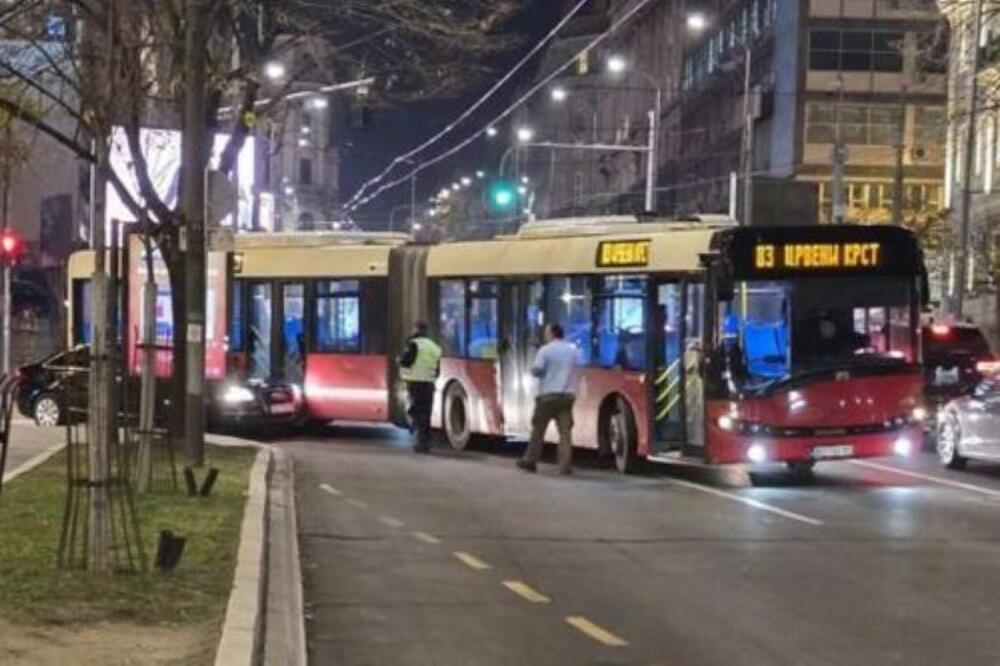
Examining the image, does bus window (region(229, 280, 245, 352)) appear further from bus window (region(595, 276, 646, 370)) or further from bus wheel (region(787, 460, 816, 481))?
bus wheel (region(787, 460, 816, 481))

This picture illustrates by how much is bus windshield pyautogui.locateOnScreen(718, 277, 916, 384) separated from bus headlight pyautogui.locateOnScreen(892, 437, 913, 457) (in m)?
0.93

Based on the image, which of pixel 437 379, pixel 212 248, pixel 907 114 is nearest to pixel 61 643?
pixel 212 248

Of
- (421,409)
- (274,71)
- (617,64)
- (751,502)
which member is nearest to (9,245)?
(274,71)

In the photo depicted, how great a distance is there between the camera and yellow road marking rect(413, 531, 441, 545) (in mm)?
12508

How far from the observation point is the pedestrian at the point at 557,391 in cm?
1839

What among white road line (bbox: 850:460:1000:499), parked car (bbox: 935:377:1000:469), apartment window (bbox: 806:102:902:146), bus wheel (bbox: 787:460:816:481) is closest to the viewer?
white road line (bbox: 850:460:1000:499)

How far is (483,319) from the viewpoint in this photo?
2200 cm

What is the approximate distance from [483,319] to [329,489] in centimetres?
616

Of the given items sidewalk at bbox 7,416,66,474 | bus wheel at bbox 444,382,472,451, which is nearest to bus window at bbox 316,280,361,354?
bus wheel at bbox 444,382,472,451

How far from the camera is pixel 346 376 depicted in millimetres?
24312

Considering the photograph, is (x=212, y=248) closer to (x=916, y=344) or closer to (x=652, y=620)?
(x=916, y=344)

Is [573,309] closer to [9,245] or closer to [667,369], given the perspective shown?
[667,369]

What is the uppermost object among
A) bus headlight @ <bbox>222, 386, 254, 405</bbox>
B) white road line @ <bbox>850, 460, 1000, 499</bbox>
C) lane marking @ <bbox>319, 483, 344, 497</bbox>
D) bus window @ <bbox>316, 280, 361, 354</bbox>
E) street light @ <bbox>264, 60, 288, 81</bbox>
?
street light @ <bbox>264, 60, 288, 81</bbox>

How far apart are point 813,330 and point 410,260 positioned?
8334 millimetres
